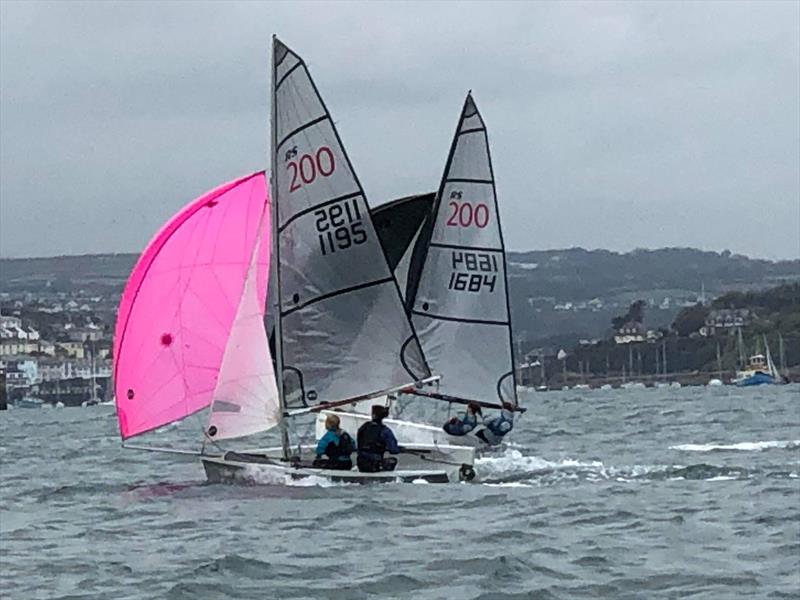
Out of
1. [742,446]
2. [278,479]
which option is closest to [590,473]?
[278,479]

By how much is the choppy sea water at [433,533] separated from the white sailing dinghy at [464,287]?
1.60 metres

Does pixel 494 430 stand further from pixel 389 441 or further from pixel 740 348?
pixel 740 348

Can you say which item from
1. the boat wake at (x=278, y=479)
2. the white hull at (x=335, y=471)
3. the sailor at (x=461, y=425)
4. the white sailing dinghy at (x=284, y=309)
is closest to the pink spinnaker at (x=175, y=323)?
the white sailing dinghy at (x=284, y=309)

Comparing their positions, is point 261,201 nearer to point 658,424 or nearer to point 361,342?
point 361,342

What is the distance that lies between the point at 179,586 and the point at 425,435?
1297cm

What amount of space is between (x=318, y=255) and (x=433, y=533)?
6.72m

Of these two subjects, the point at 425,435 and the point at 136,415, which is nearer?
the point at 136,415

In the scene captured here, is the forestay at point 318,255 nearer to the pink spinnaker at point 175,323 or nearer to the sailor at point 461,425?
the pink spinnaker at point 175,323

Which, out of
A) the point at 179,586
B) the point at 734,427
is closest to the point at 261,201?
the point at 179,586

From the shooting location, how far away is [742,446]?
29.0 meters

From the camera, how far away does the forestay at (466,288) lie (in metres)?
28.0

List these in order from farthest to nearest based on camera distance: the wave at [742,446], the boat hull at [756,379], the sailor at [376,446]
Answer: the boat hull at [756,379] < the wave at [742,446] < the sailor at [376,446]

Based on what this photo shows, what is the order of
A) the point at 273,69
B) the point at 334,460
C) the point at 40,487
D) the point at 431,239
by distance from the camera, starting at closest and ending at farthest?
the point at 334,460 → the point at 273,69 → the point at 40,487 → the point at 431,239

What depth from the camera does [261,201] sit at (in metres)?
23.8
